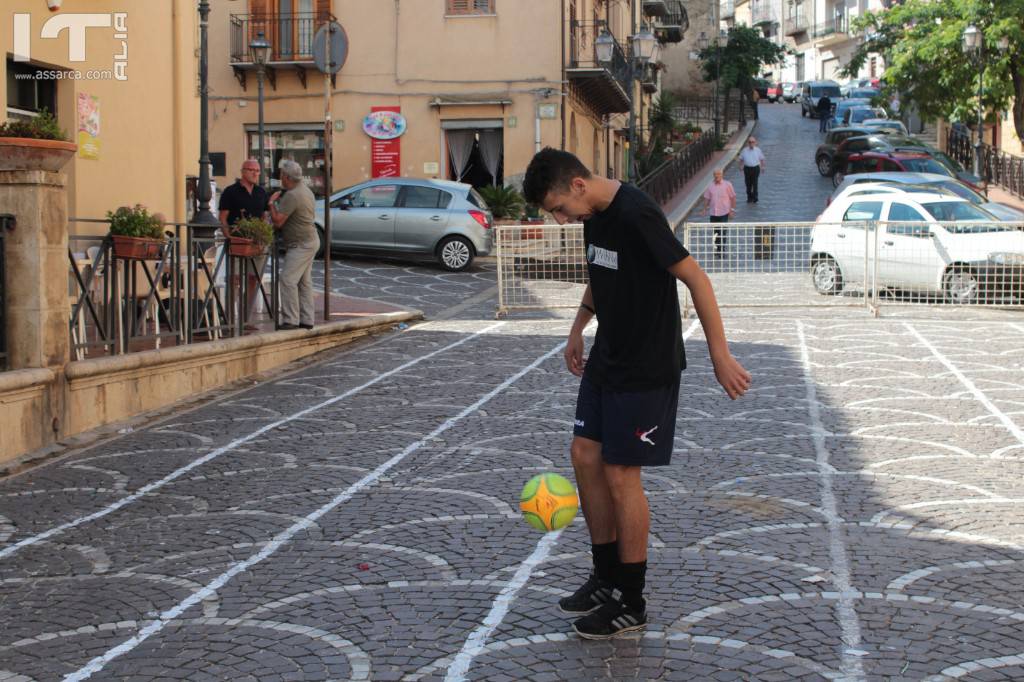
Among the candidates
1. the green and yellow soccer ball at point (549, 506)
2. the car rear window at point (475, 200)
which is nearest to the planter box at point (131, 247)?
the green and yellow soccer ball at point (549, 506)

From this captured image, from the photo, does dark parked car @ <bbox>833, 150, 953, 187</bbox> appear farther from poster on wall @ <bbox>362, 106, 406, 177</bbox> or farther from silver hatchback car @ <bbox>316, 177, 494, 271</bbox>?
silver hatchback car @ <bbox>316, 177, 494, 271</bbox>

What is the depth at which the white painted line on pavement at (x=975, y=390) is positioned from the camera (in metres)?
9.16

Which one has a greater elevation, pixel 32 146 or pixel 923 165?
pixel 923 165

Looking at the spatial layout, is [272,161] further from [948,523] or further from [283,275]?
[948,523]

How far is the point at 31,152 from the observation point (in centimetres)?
880

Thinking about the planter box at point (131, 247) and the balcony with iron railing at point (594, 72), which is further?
the balcony with iron railing at point (594, 72)

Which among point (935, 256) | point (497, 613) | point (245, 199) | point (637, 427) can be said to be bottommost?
point (497, 613)

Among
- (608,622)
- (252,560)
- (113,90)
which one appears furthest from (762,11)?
(608,622)

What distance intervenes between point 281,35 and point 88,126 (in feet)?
57.8

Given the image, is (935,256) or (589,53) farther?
(589,53)

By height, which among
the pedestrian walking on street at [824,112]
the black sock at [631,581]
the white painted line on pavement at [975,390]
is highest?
the pedestrian walking on street at [824,112]

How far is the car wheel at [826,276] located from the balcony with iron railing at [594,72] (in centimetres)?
1329

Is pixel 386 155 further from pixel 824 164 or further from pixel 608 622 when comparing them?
pixel 608 622

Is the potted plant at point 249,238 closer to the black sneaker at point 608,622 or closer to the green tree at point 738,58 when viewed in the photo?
the black sneaker at point 608,622
